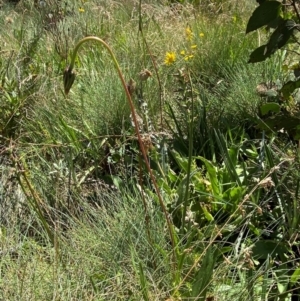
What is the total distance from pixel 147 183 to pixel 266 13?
2.65ft

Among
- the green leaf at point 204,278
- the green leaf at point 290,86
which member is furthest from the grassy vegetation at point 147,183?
the green leaf at point 290,86

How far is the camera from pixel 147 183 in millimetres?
2230

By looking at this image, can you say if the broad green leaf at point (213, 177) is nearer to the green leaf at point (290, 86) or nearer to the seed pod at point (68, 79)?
the green leaf at point (290, 86)

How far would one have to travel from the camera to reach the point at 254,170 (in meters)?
2.24

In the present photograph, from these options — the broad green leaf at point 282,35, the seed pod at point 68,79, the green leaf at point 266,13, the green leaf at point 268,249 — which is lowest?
the green leaf at point 268,249

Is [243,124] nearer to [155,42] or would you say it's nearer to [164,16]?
[155,42]

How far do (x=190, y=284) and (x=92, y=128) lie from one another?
1328mm

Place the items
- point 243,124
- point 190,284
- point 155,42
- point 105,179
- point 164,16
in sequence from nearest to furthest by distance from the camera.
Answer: point 190,284, point 105,179, point 243,124, point 155,42, point 164,16

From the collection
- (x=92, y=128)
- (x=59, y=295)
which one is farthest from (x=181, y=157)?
(x=59, y=295)

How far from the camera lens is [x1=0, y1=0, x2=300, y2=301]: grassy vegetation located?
1.66 meters

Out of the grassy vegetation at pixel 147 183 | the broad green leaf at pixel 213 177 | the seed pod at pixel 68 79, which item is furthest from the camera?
the broad green leaf at pixel 213 177

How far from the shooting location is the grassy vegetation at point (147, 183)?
65.2 inches

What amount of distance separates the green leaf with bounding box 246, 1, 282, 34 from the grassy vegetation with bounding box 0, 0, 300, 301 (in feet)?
0.92

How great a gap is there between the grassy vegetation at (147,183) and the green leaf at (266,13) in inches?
11.0
